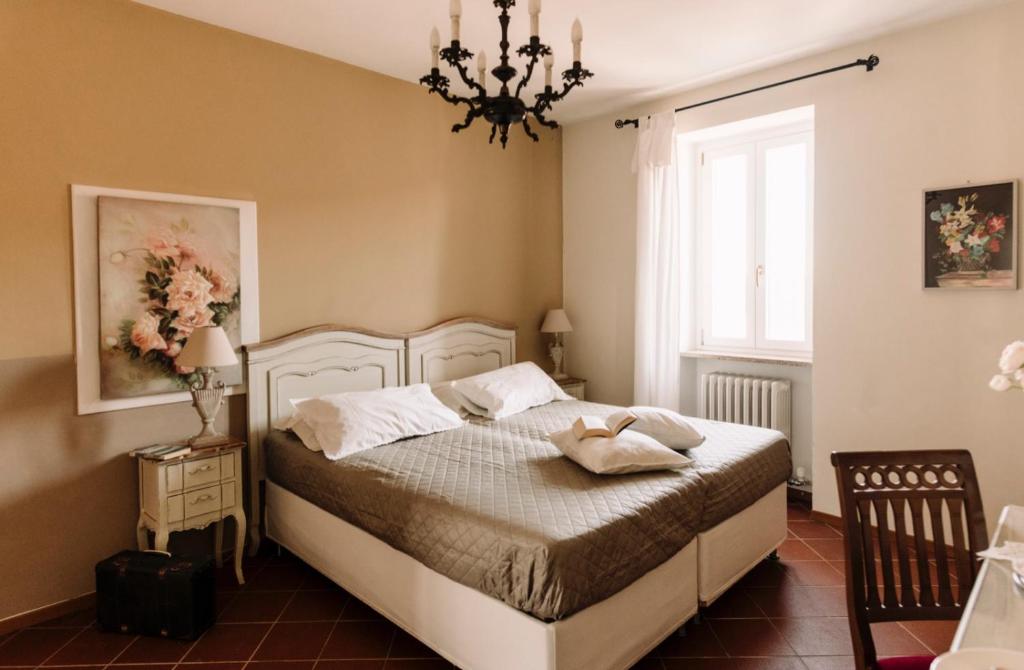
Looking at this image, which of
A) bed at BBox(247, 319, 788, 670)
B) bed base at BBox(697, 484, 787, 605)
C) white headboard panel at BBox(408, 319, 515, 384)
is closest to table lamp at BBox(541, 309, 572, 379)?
white headboard panel at BBox(408, 319, 515, 384)

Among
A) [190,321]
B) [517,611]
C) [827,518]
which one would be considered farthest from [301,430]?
[827,518]

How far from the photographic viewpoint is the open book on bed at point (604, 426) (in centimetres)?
248

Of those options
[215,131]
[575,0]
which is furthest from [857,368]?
[215,131]

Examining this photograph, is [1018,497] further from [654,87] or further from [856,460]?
[654,87]

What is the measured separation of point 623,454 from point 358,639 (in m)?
1.26

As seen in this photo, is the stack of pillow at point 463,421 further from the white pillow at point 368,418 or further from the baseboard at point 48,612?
the baseboard at point 48,612

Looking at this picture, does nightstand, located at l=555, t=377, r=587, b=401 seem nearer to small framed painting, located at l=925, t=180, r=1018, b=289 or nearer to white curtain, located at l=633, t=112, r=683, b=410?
white curtain, located at l=633, t=112, r=683, b=410

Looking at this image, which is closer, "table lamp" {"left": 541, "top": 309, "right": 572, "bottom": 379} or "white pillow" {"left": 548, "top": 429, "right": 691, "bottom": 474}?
"white pillow" {"left": 548, "top": 429, "right": 691, "bottom": 474}

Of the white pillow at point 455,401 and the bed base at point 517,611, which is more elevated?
the white pillow at point 455,401

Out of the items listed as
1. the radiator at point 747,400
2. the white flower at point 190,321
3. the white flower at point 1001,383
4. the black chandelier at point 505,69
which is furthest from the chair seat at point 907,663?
the white flower at point 190,321

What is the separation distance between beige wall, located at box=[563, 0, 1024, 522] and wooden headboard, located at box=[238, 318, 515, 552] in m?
2.09

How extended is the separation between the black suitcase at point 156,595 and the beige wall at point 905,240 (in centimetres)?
319

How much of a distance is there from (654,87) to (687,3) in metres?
1.15

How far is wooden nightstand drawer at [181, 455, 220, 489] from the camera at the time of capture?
2609 mm
